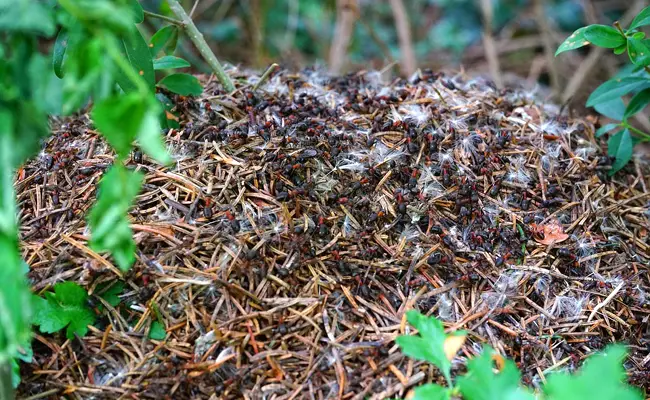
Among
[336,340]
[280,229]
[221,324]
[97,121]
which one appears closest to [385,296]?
[336,340]

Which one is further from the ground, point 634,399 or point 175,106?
point 175,106

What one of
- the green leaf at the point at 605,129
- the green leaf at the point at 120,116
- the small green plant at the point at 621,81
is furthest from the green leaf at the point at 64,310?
the green leaf at the point at 605,129

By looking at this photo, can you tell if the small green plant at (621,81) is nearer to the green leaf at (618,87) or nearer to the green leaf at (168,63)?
the green leaf at (618,87)

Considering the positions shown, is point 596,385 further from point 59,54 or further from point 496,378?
point 59,54

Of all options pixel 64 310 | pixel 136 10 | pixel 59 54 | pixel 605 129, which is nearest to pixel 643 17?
pixel 605 129

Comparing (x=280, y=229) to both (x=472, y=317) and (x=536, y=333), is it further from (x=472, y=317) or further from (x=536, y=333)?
(x=536, y=333)

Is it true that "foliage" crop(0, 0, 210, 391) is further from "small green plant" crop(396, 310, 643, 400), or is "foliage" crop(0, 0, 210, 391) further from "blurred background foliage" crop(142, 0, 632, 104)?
"blurred background foliage" crop(142, 0, 632, 104)

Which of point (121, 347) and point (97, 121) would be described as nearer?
point (97, 121)
